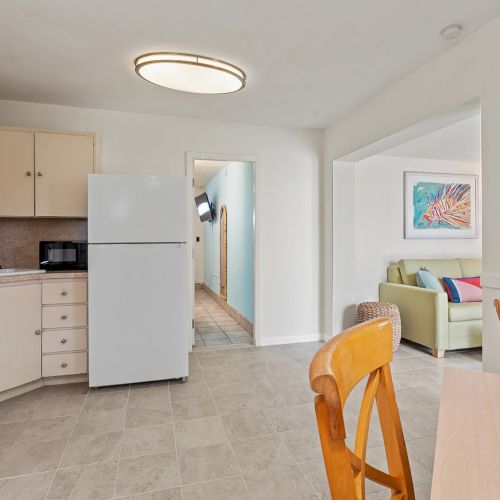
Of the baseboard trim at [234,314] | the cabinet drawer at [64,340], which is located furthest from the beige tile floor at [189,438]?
the baseboard trim at [234,314]

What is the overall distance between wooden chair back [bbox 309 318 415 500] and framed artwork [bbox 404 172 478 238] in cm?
444

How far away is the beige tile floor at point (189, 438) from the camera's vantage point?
1.75m

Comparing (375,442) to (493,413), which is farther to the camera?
(375,442)

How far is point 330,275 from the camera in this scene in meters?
4.14

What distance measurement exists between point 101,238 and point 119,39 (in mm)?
1378

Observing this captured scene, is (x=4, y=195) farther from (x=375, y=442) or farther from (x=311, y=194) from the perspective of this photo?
(x=375, y=442)

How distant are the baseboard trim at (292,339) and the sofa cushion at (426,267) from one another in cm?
132

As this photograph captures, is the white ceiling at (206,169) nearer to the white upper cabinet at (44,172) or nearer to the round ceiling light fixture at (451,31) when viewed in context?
the white upper cabinet at (44,172)

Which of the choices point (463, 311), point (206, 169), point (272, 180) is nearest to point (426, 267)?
point (463, 311)

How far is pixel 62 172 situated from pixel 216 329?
8.89 feet

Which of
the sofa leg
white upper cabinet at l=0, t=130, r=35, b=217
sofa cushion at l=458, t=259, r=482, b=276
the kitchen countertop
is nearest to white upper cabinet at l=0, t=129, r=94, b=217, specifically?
white upper cabinet at l=0, t=130, r=35, b=217

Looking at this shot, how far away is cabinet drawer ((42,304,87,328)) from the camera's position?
2918 millimetres

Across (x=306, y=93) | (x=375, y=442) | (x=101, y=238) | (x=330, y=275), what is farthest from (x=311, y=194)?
(x=375, y=442)

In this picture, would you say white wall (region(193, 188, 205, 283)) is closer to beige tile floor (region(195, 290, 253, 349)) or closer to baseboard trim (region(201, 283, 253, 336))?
baseboard trim (region(201, 283, 253, 336))
